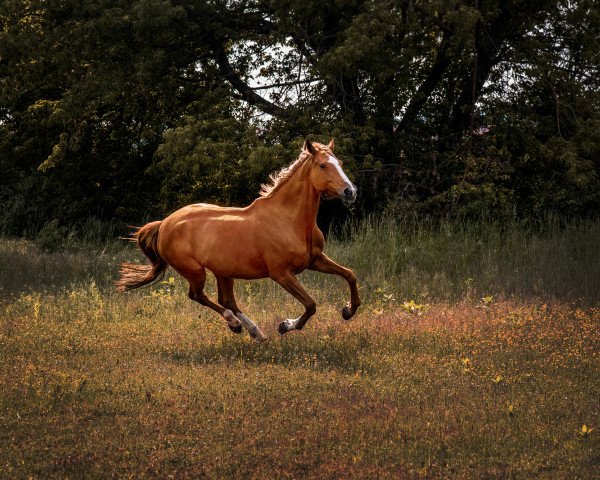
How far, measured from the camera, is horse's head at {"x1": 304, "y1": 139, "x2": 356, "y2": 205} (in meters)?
8.95

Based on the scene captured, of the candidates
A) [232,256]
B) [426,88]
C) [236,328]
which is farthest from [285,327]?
[426,88]

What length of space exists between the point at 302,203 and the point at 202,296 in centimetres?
150

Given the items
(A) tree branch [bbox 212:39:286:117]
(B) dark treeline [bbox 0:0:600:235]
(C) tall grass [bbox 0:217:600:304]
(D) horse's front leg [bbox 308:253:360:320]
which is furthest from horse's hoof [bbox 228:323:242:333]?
(A) tree branch [bbox 212:39:286:117]

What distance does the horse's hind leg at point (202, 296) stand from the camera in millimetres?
9711

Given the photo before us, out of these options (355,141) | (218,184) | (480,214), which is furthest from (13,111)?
(480,214)

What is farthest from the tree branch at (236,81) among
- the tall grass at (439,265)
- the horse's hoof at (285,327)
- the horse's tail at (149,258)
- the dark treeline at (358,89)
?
the horse's hoof at (285,327)

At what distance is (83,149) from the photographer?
23.7 meters

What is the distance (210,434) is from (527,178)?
1335 centimetres

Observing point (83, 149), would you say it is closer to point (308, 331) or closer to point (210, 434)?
point (308, 331)

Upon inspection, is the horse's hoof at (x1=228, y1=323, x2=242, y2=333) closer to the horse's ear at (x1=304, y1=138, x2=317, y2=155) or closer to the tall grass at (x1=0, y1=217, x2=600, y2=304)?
the horse's ear at (x1=304, y1=138, x2=317, y2=155)

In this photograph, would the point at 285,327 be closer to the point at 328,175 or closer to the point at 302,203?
the point at 302,203

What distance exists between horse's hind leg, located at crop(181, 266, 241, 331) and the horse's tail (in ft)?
1.83

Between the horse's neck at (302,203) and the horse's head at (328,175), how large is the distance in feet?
0.41

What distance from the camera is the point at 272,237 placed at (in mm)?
9375
